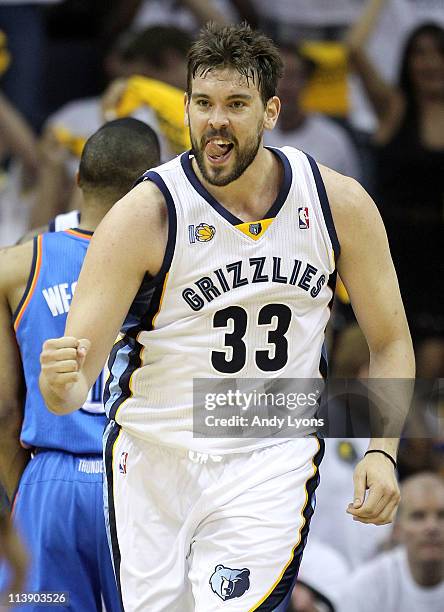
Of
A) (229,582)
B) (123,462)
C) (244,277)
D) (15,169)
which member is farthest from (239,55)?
(15,169)

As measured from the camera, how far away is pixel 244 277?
3883 mm

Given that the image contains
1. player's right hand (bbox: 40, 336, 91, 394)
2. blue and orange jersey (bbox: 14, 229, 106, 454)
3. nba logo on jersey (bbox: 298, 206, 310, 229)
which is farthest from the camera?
blue and orange jersey (bbox: 14, 229, 106, 454)

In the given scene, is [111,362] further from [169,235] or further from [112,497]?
[169,235]

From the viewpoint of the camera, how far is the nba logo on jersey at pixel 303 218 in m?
3.96

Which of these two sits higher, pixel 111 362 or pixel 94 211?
pixel 94 211

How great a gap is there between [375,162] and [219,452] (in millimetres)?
4385

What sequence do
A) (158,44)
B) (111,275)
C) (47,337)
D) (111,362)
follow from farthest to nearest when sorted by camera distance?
1. (158,44)
2. (47,337)
3. (111,362)
4. (111,275)

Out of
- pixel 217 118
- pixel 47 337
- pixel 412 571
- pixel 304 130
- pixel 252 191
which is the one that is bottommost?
pixel 412 571

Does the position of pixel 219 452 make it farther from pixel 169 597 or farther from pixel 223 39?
pixel 223 39

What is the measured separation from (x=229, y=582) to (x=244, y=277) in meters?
0.95

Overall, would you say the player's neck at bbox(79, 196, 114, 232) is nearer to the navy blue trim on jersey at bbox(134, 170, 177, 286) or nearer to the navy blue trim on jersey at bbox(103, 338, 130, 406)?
the navy blue trim on jersey at bbox(103, 338, 130, 406)

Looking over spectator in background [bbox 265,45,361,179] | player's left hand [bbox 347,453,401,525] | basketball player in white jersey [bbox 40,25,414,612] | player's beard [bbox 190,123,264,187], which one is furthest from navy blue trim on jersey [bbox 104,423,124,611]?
spectator in background [bbox 265,45,361,179]

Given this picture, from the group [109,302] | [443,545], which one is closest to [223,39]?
[109,302]

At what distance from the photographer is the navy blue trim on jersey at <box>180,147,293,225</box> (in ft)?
12.9
